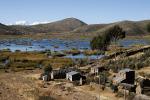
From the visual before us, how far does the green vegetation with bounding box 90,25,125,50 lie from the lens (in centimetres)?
11481

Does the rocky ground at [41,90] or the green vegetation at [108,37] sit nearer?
the rocky ground at [41,90]

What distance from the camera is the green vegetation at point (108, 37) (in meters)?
115

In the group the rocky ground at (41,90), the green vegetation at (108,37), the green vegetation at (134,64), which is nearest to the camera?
the rocky ground at (41,90)

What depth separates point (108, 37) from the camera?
120188 millimetres

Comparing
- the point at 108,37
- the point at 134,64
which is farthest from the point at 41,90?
the point at 108,37

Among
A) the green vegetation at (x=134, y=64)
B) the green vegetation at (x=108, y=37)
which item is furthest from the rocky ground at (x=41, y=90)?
the green vegetation at (x=108, y=37)

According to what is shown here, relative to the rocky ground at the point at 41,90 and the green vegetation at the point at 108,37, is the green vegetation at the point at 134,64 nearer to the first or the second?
the rocky ground at the point at 41,90

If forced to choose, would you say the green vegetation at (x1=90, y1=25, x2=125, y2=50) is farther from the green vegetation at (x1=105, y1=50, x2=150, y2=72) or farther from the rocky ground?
the rocky ground

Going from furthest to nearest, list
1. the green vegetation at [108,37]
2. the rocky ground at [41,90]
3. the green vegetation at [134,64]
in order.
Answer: the green vegetation at [108,37] → the green vegetation at [134,64] → the rocky ground at [41,90]

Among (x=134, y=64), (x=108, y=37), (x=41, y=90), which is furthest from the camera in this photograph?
(x=108, y=37)

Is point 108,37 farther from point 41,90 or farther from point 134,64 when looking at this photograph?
point 41,90

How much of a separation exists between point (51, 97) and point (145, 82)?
1388 cm

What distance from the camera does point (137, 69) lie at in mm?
71875

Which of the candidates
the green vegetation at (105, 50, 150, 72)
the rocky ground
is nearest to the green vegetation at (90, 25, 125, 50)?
the green vegetation at (105, 50, 150, 72)
